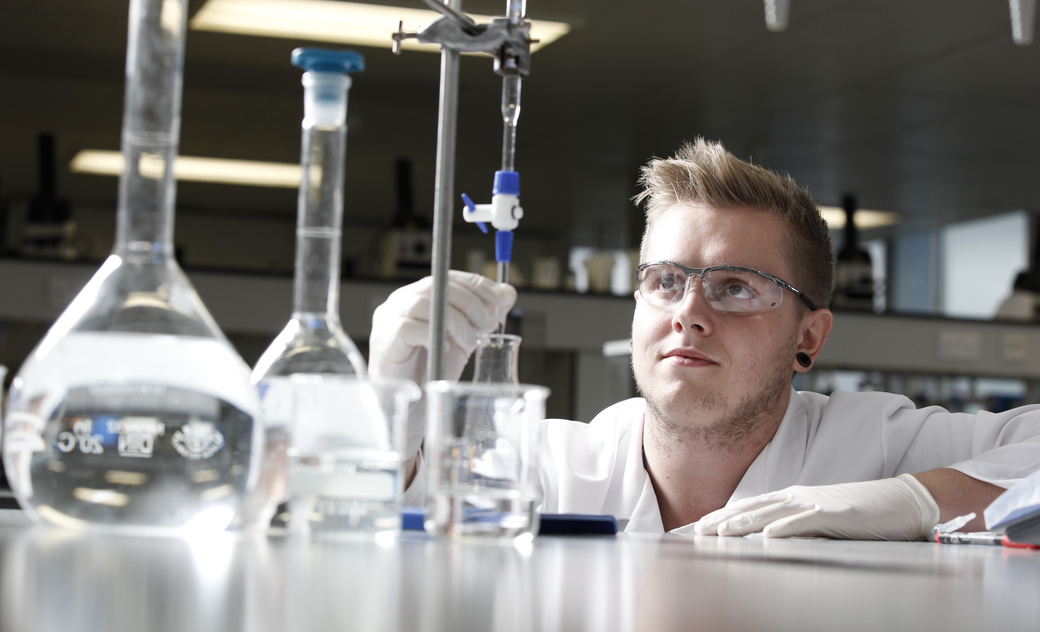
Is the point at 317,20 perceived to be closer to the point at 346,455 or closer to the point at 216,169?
the point at 216,169

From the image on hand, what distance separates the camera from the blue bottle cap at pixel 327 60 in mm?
631

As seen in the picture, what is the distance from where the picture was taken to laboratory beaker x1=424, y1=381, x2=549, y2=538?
0.64 metres

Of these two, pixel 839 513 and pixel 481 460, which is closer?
pixel 481 460

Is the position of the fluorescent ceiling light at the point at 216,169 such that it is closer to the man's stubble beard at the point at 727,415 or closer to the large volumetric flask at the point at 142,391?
the man's stubble beard at the point at 727,415

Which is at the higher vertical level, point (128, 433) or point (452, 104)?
point (452, 104)

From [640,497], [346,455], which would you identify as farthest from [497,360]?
[640,497]

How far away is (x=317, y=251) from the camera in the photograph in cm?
66

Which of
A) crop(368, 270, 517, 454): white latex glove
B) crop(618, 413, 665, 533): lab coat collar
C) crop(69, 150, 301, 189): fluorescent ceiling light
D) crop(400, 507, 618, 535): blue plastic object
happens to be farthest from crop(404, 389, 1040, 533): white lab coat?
crop(69, 150, 301, 189): fluorescent ceiling light

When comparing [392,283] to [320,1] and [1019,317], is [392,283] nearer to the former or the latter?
[320,1]

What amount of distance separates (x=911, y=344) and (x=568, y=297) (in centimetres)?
144

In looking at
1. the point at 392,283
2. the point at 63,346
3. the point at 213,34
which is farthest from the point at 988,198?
the point at 63,346

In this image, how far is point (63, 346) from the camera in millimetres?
576

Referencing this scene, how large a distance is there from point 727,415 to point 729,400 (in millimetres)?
26

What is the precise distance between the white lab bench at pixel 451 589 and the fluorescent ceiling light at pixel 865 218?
6093mm
